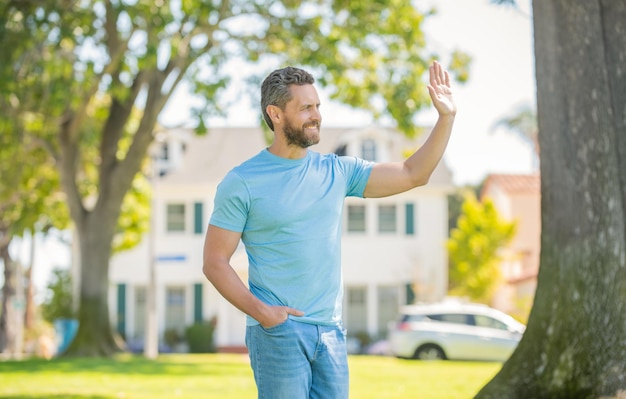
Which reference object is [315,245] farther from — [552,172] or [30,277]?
[30,277]

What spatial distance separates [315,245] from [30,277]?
138ft

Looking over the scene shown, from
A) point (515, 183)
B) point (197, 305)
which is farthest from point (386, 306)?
point (515, 183)

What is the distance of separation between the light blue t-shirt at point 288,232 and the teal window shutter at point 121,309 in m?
37.4

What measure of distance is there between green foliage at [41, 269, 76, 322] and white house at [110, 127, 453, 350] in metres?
2.36

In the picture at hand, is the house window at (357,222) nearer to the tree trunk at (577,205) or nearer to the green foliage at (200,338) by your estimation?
the green foliage at (200,338)

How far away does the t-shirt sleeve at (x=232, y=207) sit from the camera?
4383 mm

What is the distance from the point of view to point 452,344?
95.2 feet

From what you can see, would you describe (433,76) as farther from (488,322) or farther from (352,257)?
(352,257)

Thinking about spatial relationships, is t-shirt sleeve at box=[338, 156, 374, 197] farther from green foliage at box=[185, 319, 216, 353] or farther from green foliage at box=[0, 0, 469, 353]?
green foliage at box=[185, 319, 216, 353]

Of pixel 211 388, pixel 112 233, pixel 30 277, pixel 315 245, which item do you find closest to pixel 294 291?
pixel 315 245

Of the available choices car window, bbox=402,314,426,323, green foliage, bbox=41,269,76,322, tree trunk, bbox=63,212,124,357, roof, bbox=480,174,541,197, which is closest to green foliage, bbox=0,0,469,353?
tree trunk, bbox=63,212,124,357

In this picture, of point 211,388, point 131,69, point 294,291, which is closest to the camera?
point 294,291

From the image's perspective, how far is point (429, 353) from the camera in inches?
1137

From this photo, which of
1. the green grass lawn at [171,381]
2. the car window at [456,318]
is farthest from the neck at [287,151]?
the car window at [456,318]
